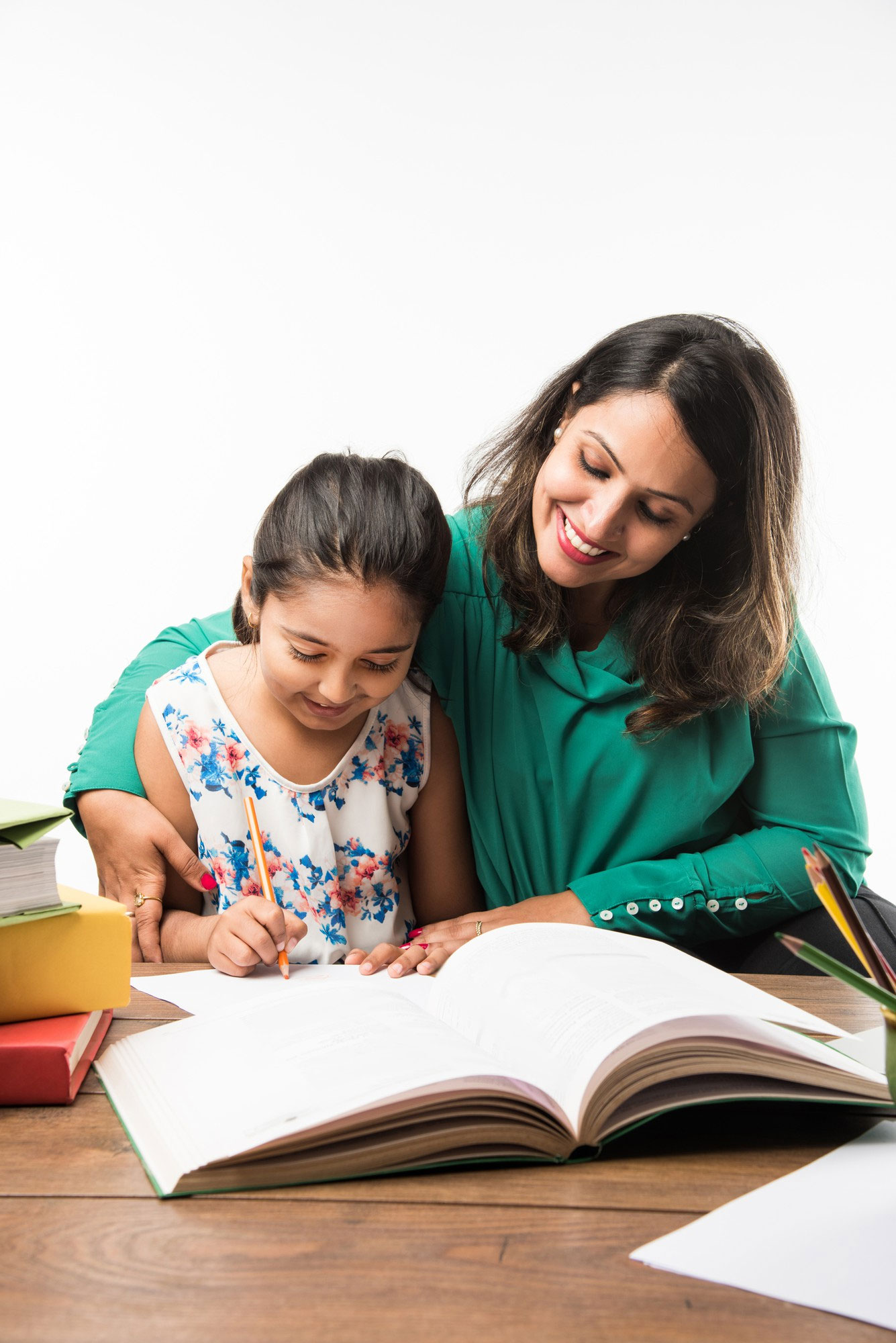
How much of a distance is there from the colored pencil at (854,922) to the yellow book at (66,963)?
1.56 ft

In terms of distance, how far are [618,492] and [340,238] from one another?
2189 millimetres

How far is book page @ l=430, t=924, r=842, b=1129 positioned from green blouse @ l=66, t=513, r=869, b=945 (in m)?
0.45

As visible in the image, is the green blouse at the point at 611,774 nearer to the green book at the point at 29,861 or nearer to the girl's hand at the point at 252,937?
the girl's hand at the point at 252,937

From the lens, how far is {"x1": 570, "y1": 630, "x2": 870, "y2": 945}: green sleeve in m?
1.30

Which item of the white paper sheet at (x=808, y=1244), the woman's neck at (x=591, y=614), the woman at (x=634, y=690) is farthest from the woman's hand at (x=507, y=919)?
the white paper sheet at (x=808, y=1244)

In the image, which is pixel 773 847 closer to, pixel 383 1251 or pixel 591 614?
pixel 591 614

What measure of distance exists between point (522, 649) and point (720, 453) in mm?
347

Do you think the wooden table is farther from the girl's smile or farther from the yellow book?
the girl's smile

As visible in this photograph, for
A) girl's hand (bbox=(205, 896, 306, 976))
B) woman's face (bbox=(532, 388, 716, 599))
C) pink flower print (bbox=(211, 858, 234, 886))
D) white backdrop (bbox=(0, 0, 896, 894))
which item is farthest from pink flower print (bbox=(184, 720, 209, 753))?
white backdrop (bbox=(0, 0, 896, 894))

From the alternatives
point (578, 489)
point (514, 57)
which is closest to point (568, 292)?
point (514, 57)

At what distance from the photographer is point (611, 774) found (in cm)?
138

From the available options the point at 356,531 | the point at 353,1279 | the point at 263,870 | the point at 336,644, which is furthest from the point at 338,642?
the point at 353,1279

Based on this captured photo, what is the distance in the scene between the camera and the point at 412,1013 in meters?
0.75

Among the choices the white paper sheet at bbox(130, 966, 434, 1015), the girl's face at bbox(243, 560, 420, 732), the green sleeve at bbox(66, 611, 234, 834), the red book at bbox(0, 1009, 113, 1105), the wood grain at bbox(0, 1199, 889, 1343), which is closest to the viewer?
the wood grain at bbox(0, 1199, 889, 1343)
